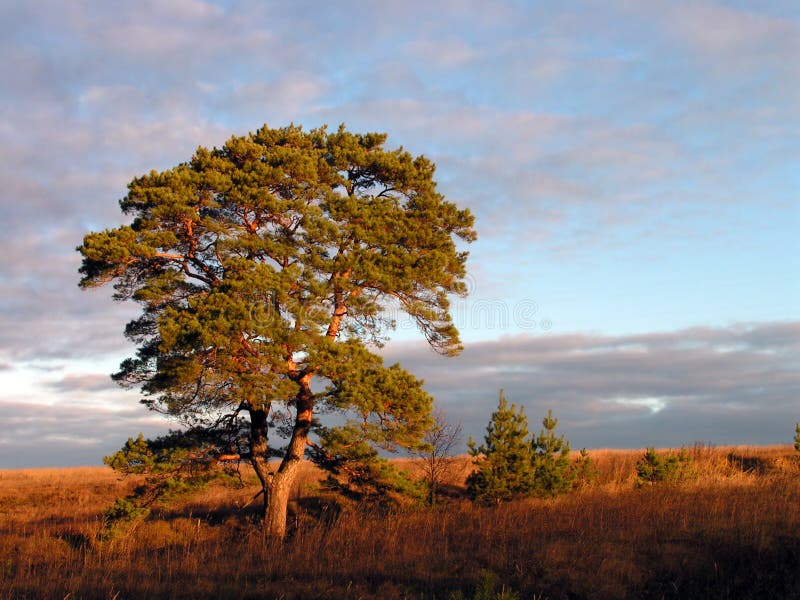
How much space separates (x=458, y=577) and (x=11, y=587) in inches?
229

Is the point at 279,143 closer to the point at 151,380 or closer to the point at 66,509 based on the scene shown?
the point at 151,380

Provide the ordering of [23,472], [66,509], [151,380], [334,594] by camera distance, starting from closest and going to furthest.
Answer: [334,594] < [151,380] < [66,509] < [23,472]

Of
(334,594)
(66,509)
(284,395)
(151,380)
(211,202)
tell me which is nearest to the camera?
(334,594)

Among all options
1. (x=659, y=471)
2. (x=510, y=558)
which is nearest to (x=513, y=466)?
(x=659, y=471)

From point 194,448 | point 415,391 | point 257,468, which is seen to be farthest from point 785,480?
point 194,448

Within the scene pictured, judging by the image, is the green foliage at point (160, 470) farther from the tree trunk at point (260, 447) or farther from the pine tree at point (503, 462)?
the pine tree at point (503, 462)

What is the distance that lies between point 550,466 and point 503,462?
140 centimetres

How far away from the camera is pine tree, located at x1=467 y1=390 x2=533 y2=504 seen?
17359mm

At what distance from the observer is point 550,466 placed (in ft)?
58.5

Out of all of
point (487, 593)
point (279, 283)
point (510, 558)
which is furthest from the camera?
point (279, 283)

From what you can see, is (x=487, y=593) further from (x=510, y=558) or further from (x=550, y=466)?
(x=550, y=466)

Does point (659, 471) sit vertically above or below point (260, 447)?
below

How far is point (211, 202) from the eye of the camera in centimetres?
1705

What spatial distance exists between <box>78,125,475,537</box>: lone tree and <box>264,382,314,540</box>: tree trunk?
0.03 metres
